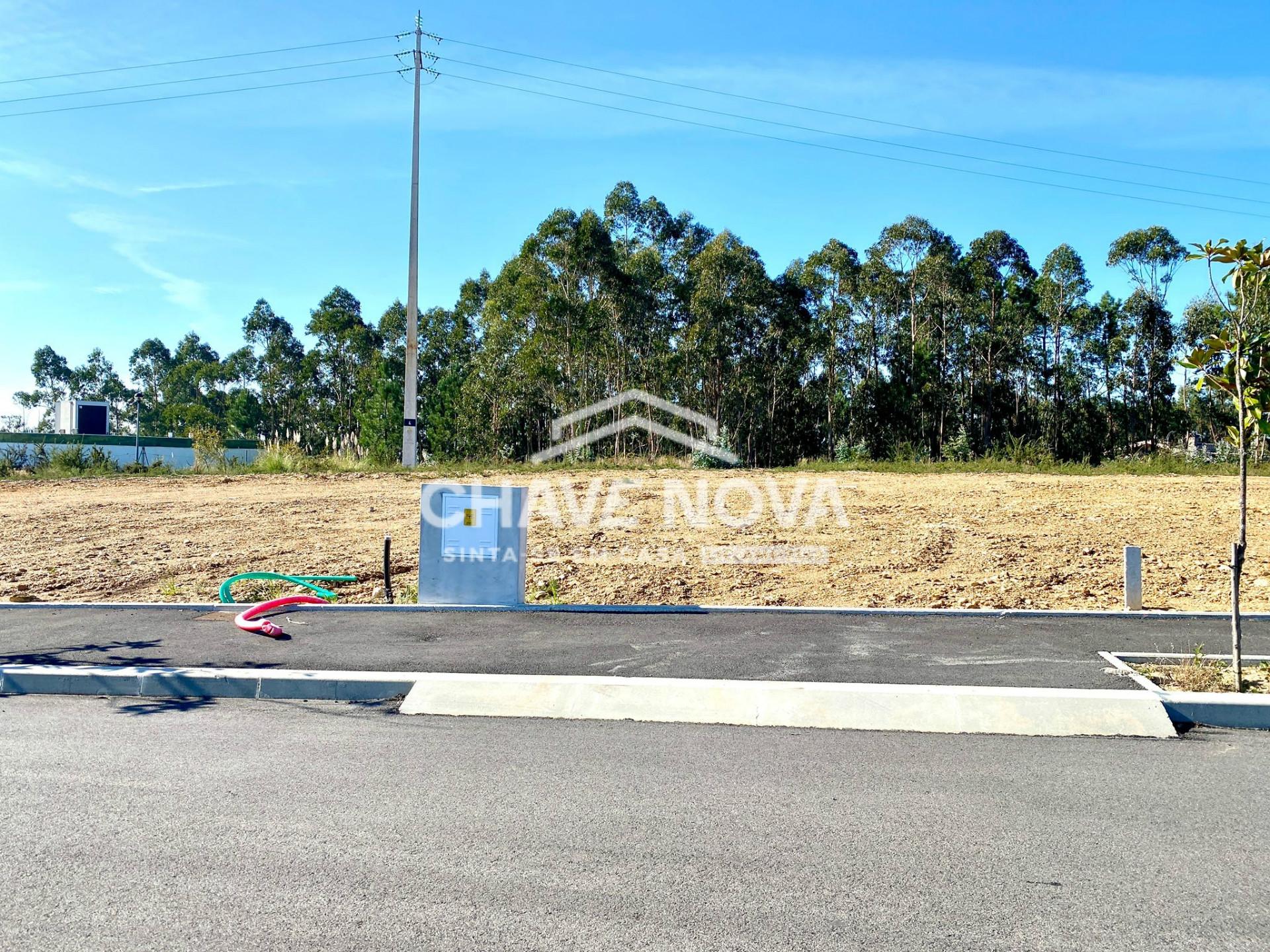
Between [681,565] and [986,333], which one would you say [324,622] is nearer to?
[681,565]

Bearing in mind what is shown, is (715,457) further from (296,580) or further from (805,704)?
(805,704)

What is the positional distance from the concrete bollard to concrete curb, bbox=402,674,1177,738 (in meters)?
4.12

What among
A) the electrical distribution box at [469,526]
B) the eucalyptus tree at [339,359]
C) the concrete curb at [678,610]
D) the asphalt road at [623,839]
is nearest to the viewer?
the asphalt road at [623,839]

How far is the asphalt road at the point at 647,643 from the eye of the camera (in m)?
7.54

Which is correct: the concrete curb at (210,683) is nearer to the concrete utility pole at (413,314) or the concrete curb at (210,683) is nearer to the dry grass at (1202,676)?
the dry grass at (1202,676)

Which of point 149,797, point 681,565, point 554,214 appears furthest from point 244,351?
point 149,797

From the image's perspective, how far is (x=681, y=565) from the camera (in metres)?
13.7

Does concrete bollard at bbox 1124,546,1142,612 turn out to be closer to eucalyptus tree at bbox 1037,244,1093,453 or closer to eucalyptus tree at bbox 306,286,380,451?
eucalyptus tree at bbox 1037,244,1093,453

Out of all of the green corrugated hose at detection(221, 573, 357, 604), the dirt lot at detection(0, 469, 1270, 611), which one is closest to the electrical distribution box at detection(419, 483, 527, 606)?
the dirt lot at detection(0, 469, 1270, 611)

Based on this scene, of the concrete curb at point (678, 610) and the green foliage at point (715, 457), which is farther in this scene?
the green foliage at point (715, 457)

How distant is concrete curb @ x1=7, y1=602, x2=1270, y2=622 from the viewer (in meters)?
9.73

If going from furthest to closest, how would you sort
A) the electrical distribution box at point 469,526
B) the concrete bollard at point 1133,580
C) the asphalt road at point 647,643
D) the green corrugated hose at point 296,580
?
the green corrugated hose at point 296,580
the electrical distribution box at point 469,526
the concrete bollard at point 1133,580
the asphalt road at point 647,643

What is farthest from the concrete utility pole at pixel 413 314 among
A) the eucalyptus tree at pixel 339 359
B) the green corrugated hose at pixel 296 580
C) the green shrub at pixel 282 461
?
the eucalyptus tree at pixel 339 359

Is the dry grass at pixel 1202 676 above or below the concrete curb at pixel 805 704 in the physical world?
above
